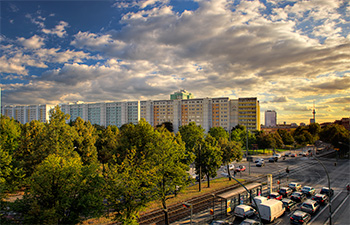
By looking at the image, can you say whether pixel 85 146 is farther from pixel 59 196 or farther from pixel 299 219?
pixel 299 219

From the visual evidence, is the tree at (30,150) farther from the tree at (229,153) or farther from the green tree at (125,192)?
the tree at (229,153)

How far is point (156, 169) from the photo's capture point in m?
21.3

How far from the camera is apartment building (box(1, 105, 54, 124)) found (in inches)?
6442

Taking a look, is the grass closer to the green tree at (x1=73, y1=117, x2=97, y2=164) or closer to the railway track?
the railway track

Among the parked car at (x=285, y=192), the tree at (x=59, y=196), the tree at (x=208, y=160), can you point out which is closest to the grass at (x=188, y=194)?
the tree at (x=208, y=160)

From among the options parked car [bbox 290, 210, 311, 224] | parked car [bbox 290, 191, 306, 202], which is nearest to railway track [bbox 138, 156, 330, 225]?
parked car [bbox 290, 210, 311, 224]

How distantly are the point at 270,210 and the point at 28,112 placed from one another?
198 meters

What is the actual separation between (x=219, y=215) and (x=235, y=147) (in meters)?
15.5

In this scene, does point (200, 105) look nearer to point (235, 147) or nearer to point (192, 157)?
point (235, 147)

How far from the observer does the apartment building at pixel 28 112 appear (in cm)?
16362

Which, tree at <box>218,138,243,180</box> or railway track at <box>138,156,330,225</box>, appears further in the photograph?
tree at <box>218,138,243,180</box>

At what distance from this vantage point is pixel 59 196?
47.7 ft

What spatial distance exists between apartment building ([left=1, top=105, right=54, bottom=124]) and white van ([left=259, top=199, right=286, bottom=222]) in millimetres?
173893

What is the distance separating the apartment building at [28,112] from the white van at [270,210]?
174 m
